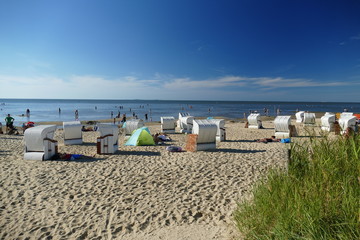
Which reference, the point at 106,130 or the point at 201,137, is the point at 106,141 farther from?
the point at 201,137

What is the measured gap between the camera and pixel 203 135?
10.5 metres

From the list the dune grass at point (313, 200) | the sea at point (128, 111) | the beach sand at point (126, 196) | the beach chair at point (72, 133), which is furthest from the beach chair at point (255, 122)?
the dune grass at point (313, 200)

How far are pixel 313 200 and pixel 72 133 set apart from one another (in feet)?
40.8

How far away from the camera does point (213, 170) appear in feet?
24.6

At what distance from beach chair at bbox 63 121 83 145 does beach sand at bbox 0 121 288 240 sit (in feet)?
11.2

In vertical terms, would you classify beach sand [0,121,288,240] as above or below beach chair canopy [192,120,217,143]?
below

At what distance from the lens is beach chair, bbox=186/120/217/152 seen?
10336mm

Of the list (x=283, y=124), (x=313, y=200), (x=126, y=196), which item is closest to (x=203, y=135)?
(x=126, y=196)

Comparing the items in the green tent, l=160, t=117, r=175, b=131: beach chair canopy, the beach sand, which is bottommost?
the beach sand

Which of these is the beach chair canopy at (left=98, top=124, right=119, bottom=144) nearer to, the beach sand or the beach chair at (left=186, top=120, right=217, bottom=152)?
the beach sand

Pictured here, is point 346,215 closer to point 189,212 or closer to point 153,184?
point 189,212

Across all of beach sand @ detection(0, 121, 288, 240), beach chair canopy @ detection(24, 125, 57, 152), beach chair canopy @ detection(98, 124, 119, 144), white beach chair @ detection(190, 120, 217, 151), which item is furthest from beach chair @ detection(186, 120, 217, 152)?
beach chair canopy @ detection(24, 125, 57, 152)

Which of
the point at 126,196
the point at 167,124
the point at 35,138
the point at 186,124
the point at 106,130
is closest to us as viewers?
the point at 126,196

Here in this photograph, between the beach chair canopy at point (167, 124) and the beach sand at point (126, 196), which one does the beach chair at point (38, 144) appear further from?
the beach chair canopy at point (167, 124)
